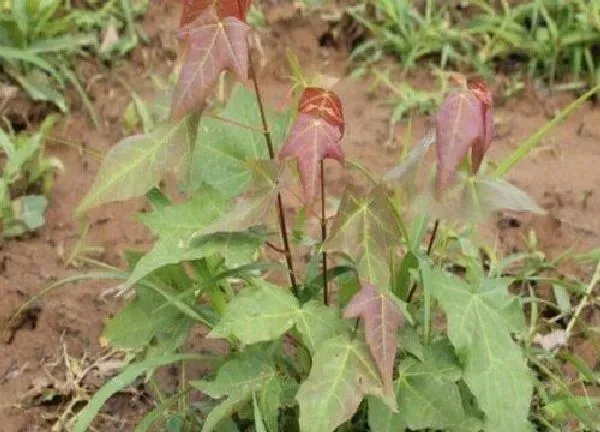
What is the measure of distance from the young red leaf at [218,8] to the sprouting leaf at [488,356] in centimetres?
61

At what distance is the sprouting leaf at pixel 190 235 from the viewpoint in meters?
2.09

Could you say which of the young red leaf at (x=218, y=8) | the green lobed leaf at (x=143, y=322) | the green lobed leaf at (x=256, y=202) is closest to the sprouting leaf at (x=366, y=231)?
the green lobed leaf at (x=256, y=202)

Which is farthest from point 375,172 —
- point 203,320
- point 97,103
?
point 203,320

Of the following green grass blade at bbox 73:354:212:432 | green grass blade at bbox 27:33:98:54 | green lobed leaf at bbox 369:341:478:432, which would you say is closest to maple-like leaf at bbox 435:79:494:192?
green lobed leaf at bbox 369:341:478:432

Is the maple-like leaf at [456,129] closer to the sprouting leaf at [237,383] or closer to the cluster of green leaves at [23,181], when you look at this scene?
the sprouting leaf at [237,383]

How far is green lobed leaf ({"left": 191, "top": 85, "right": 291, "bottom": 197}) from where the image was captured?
2213 mm

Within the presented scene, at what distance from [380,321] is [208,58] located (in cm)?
51

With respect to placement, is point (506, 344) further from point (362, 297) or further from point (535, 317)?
point (535, 317)

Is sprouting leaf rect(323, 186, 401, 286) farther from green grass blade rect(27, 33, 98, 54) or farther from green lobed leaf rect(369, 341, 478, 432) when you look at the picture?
green grass blade rect(27, 33, 98, 54)

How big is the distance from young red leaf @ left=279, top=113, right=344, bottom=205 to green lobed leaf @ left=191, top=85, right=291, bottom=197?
0.35m

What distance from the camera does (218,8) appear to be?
6.22 feet

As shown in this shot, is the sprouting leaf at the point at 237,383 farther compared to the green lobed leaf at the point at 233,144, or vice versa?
the green lobed leaf at the point at 233,144

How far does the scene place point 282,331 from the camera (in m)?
2.02

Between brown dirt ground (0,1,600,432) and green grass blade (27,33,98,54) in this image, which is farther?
green grass blade (27,33,98,54)
